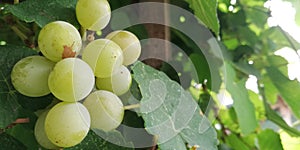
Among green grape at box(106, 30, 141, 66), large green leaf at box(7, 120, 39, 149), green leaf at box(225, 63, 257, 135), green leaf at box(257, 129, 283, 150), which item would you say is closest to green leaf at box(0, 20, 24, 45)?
large green leaf at box(7, 120, 39, 149)

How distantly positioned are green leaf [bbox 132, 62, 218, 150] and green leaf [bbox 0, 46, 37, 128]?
12cm

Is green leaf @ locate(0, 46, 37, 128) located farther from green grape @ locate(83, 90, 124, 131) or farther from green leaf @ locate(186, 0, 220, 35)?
green leaf @ locate(186, 0, 220, 35)

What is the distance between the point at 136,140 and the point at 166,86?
0.09 m

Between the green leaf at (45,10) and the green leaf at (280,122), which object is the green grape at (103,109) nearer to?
the green leaf at (45,10)

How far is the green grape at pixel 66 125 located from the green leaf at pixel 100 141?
51 millimetres

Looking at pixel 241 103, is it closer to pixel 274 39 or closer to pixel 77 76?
pixel 274 39

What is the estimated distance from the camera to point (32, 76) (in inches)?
16.4

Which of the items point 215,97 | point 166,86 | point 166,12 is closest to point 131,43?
point 166,86

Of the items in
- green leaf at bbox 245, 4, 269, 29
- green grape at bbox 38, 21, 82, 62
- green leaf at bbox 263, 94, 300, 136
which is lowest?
green leaf at bbox 263, 94, 300, 136

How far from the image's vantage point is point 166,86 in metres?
0.49

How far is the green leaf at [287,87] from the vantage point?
846 millimetres

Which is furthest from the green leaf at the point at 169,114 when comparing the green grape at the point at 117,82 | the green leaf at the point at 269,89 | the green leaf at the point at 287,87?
the green leaf at the point at 269,89

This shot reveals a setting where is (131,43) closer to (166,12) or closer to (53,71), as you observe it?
(53,71)

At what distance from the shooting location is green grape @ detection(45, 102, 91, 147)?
0.39 metres
